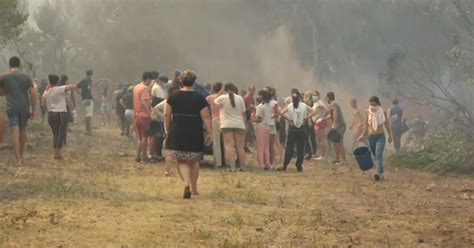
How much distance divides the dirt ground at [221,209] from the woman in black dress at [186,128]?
48cm

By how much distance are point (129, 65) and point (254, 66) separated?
904cm

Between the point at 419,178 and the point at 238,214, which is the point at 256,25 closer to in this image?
the point at 419,178

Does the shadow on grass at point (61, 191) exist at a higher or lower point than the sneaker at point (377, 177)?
higher

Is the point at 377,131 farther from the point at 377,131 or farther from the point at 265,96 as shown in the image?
the point at 265,96

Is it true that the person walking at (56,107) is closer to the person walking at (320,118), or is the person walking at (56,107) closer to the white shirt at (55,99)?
the white shirt at (55,99)

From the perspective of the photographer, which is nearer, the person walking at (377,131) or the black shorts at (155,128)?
the person walking at (377,131)

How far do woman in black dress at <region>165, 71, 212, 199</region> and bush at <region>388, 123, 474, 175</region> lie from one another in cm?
791

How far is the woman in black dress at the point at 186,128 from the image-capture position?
28.4 ft

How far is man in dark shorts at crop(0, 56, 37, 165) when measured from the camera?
11070mm

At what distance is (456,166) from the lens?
14.6 meters

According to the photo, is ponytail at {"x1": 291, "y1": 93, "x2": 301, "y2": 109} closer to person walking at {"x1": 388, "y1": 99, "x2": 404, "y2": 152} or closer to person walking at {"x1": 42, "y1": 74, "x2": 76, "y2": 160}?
person walking at {"x1": 42, "y1": 74, "x2": 76, "y2": 160}

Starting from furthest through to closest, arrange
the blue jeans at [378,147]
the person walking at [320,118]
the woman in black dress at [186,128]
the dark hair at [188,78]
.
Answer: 1. the person walking at [320,118]
2. the blue jeans at [378,147]
3. the dark hair at [188,78]
4. the woman in black dress at [186,128]

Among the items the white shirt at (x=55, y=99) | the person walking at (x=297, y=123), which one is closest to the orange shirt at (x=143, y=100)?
the white shirt at (x=55, y=99)

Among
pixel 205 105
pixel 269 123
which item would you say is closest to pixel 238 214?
pixel 205 105
